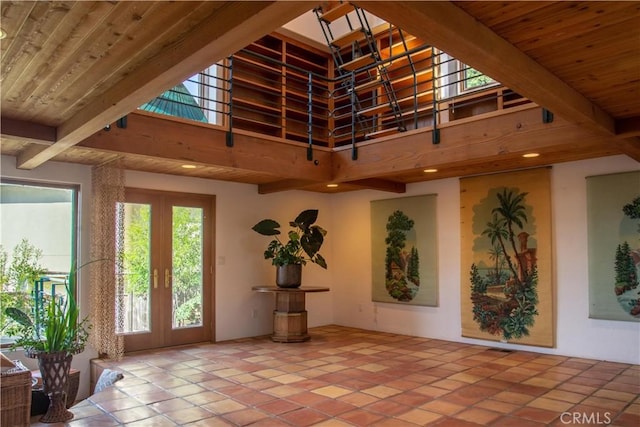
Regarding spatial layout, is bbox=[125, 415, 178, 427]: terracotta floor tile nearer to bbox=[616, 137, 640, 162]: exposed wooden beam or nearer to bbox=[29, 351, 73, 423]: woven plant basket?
bbox=[29, 351, 73, 423]: woven plant basket

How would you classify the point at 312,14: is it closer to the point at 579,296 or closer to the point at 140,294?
the point at 140,294

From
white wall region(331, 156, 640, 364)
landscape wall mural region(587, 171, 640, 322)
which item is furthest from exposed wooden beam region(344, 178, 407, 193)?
landscape wall mural region(587, 171, 640, 322)

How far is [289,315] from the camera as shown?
6.25m

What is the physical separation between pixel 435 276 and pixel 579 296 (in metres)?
1.79

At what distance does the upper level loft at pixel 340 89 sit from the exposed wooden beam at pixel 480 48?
267 cm

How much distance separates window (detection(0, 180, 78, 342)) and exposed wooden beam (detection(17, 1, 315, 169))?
2145 millimetres

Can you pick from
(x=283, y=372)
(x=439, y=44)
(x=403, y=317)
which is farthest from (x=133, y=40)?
(x=403, y=317)

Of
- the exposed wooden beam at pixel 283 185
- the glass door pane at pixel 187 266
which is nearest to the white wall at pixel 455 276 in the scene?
the exposed wooden beam at pixel 283 185

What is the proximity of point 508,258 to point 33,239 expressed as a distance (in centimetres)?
545

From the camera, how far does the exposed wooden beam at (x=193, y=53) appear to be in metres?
1.77

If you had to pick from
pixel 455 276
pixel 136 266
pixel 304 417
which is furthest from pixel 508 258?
pixel 136 266

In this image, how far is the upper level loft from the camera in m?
5.86

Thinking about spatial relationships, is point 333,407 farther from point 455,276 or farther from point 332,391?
point 455,276

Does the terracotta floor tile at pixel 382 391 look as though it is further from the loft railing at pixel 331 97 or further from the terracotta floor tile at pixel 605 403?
the loft railing at pixel 331 97
